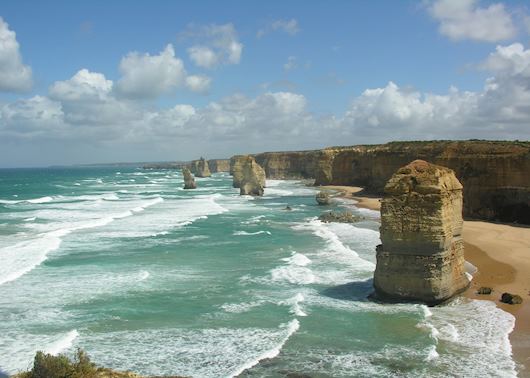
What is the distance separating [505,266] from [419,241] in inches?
317

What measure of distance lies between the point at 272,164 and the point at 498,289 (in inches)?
3991

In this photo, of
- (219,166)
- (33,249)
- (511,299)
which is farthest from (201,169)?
(511,299)

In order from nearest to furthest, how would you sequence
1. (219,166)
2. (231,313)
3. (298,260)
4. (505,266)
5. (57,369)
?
(57,369) < (231,313) < (505,266) < (298,260) < (219,166)

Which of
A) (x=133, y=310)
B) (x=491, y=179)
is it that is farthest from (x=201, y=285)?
(x=491, y=179)

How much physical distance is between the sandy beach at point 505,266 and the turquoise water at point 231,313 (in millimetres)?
488

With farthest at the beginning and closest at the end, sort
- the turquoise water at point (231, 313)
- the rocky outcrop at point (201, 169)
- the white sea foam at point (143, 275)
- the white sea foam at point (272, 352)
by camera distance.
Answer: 1. the rocky outcrop at point (201, 169)
2. the white sea foam at point (143, 275)
3. the turquoise water at point (231, 313)
4. the white sea foam at point (272, 352)

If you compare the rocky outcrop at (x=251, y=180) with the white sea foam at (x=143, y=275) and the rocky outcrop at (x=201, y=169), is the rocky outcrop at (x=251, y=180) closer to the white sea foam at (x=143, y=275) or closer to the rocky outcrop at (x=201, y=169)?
the white sea foam at (x=143, y=275)

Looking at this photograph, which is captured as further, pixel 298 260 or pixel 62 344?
pixel 298 260

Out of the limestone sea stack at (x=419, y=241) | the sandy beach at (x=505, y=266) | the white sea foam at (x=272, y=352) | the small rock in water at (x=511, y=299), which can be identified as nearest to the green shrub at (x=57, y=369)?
the white sea foam at (x=272, y=352)

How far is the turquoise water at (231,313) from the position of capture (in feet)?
45.6

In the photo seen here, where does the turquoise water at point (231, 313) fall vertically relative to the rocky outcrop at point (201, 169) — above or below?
below

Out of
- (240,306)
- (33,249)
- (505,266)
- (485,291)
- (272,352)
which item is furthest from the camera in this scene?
(33,249)

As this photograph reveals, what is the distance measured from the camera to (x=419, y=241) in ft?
59.1

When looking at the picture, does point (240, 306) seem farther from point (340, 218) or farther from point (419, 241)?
point (340, 218)
